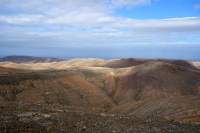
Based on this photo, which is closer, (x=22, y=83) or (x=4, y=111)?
(x=4, y=111)

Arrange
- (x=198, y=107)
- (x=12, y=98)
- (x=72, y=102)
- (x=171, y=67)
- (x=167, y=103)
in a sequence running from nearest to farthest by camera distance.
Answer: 1. (x=198, y=107)
2. (x=167, y=103)
3. (x=12, y=98)
4. (x=72, y=102)
5. (x=171, y=67)

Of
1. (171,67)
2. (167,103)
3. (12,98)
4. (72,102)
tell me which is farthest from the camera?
(171,67)

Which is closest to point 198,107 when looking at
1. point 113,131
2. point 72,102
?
point 113,131

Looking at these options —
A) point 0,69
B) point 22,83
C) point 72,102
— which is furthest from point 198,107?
point 0,69

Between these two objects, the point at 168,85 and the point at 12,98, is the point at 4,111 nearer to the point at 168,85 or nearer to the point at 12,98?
the point at 12,98

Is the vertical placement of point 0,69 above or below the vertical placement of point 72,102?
above

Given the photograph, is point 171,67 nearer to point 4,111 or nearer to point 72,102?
point 72,102
